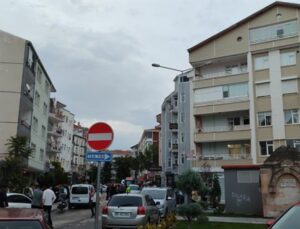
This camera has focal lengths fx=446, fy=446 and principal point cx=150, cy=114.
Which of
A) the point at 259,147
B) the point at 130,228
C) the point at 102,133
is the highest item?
the point at 259,147

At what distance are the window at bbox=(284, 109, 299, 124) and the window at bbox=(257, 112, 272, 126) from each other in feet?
5.74

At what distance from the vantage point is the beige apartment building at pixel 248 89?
154 ft

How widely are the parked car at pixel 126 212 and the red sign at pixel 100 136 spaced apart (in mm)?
6147

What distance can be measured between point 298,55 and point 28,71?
92.7 ft

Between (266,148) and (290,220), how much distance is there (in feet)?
136

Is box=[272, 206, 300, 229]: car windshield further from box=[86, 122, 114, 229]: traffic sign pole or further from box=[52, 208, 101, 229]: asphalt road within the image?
box=[52, 208, 101, 229]: asphalt road

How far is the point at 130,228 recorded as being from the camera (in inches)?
635

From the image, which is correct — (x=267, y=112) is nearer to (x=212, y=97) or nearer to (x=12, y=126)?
(x=212, y=97)

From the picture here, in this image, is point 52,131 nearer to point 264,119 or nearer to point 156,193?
point 264,119

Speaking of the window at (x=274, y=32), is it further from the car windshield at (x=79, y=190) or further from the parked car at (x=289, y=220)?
the parked car at (x=289, y=220)

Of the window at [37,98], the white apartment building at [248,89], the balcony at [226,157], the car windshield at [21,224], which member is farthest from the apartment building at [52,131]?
the car windshield at [21,224]

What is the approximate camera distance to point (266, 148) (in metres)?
47.3

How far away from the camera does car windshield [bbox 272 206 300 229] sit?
6992 millimetres

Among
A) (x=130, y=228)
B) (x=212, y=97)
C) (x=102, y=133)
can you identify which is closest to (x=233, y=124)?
(x=212, y=97)
